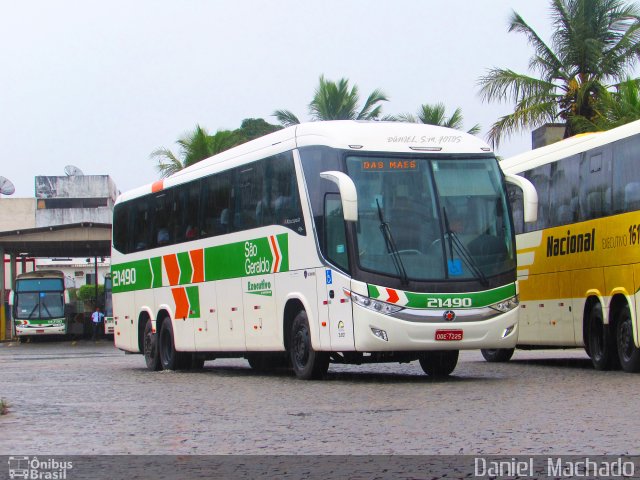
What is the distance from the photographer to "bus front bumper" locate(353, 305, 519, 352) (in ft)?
53.5

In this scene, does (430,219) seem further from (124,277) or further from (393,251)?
(124,277)

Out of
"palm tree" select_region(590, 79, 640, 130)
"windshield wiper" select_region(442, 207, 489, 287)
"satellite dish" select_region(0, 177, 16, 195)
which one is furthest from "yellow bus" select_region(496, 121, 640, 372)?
"satellite dish" select_region(0, 177, 16, 195)

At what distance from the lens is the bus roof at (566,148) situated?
1786 centimetres

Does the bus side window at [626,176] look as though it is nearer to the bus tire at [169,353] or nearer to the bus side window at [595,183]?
the bus side window at [595,183]

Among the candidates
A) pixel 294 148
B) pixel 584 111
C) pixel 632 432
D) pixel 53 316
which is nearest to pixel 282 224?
pixel 294 148

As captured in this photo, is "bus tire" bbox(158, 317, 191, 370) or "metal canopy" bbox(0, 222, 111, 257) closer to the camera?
"bus tire" bbox(158, 317, 191, 370)

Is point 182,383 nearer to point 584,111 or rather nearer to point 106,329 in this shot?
point 584,111

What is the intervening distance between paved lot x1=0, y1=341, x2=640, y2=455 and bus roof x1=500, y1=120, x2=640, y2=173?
3.38 meters

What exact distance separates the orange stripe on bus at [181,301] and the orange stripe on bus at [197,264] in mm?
586

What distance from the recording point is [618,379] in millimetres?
16594

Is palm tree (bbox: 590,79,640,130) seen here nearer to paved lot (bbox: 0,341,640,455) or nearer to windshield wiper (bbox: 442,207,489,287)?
paved lot (bbox: 0,341,640,455)

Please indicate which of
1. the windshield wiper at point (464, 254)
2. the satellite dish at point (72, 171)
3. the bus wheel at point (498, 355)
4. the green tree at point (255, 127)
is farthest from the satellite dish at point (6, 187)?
the windshield wiper at point (464, 254)

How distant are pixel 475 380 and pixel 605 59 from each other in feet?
70.6

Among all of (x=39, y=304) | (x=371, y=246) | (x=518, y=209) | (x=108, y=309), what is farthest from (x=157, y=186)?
(x=108, y=309)
